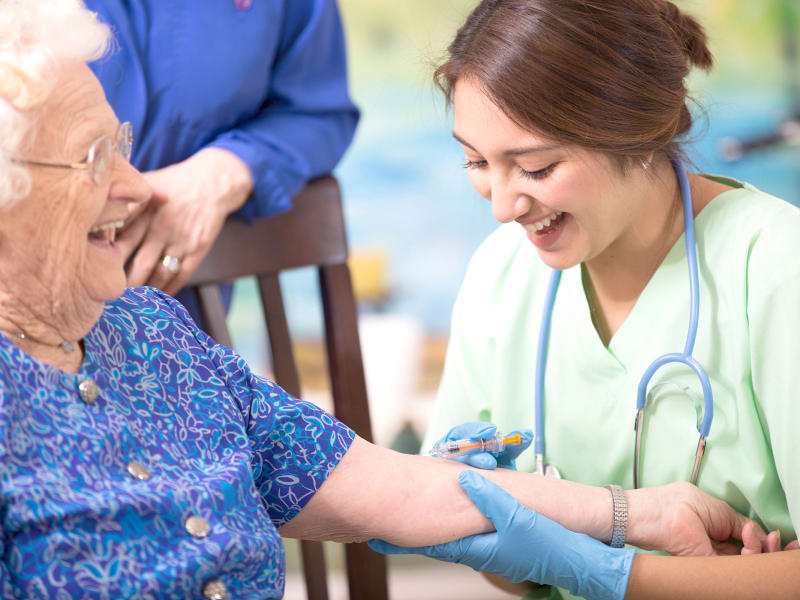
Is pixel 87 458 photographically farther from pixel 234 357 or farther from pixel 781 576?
pixel 781 576

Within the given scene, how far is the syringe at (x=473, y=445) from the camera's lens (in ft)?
4.51

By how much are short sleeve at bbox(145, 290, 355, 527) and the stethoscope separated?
1.40 feet

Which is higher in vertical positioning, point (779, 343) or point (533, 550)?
point (779, 343)

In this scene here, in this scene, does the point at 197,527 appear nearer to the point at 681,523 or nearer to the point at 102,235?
the point at 102,235

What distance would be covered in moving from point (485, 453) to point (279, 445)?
0.31 meters

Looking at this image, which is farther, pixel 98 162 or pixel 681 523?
pixel 681 523

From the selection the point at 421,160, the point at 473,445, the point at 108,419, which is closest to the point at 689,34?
the point at 473,445

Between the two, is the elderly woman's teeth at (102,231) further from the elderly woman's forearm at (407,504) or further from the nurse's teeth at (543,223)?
the nurse's teeth at (543,223)

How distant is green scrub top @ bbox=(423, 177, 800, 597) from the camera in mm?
1360

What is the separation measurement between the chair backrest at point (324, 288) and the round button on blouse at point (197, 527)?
69 centimetres

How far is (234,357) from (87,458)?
0.31 m

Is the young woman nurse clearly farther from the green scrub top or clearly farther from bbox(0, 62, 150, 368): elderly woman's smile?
bbox(0, 62, 150, 368): elderly woman's smile

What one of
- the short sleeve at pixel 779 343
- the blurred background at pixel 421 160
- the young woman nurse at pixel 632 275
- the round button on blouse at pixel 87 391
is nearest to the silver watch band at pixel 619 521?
the young woman nurse at pixel 632 275

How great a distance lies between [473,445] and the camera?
1373 millimetres
